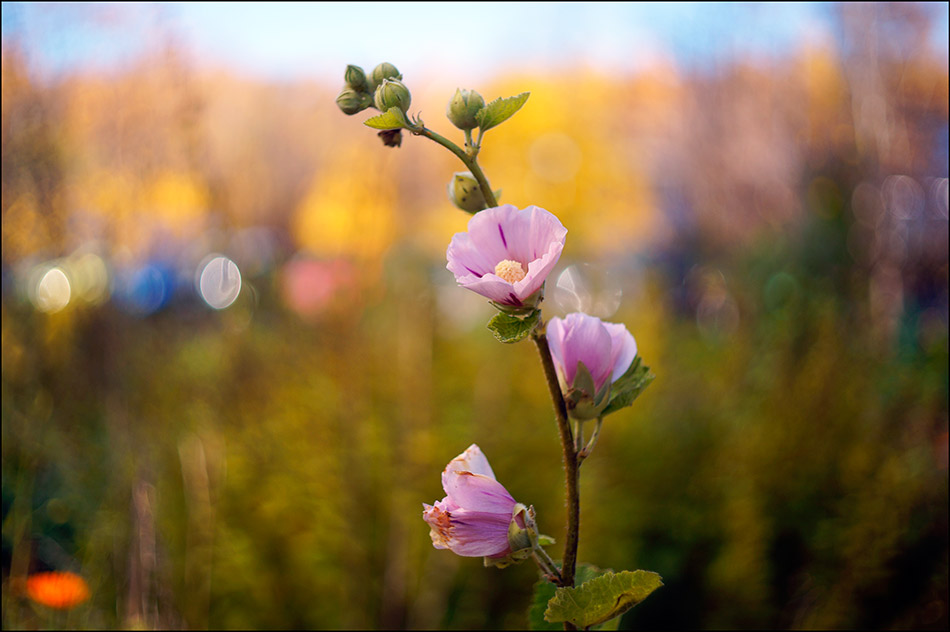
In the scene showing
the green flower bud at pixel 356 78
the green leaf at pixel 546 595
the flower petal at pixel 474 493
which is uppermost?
the green flower bud at pixel 356 78

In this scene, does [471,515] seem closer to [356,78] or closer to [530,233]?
[530,233]

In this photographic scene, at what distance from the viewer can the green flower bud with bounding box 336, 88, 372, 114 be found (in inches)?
20.6

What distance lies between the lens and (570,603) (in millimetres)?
461

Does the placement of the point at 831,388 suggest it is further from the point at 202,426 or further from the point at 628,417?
the point at 202,426

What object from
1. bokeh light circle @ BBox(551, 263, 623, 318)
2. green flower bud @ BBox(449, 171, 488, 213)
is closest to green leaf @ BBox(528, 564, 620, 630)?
green flower bud @ BBox(449, 171, 488, 213)

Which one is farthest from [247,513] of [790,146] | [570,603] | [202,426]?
[790,146]

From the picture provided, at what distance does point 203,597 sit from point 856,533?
120 cm

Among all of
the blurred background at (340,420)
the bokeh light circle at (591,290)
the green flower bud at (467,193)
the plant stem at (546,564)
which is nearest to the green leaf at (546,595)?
the plant stem at (546,564)

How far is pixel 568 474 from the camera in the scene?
481 millimetres

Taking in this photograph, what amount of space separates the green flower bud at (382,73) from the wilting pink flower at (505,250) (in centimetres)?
14

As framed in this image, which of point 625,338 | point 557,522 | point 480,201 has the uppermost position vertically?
point 480,201

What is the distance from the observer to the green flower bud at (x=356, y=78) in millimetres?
523

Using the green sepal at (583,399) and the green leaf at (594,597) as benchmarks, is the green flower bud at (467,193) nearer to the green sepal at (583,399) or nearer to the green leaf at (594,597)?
the green sepal at (583,399)

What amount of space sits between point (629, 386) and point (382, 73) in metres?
0.30
